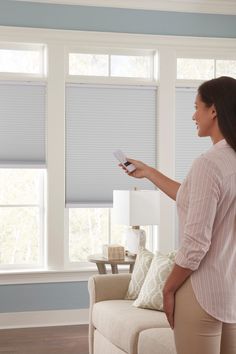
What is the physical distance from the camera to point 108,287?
16.0ft

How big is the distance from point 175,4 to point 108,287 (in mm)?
3188

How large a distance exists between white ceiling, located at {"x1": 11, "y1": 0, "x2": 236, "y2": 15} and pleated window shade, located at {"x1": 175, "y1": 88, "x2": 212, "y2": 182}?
2.78 ft

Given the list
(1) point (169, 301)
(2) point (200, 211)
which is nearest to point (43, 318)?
(1) point (169, 301)

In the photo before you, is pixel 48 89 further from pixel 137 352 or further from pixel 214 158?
pixel 214 158

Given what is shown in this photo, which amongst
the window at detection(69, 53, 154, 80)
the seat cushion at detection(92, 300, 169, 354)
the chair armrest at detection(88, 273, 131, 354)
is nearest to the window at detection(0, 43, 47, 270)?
the window at detection(69, 53, 154, 80)

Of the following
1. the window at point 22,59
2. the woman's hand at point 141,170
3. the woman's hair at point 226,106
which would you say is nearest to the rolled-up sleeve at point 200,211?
the woman's hair at point 226,106

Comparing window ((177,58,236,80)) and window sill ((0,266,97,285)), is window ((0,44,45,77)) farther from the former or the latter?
window sill ((0,266,97,285))

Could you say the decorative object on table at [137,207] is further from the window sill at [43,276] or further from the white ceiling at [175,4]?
the white ceiling at [175,4]

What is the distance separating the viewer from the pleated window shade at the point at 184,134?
21.7ft

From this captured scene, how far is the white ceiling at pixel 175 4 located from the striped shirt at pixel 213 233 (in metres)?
4.68

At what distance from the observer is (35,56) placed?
6367 mm

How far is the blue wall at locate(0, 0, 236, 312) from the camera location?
6.16 meters

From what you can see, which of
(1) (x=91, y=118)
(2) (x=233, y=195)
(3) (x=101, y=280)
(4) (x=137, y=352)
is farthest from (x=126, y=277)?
(2) (x=233, y=195)

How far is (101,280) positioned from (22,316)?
63.4 inches
